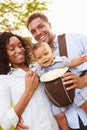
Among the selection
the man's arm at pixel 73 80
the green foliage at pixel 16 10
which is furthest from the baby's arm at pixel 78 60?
the green foliage at pixel 16 10

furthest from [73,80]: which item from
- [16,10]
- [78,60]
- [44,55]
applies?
[16,10]

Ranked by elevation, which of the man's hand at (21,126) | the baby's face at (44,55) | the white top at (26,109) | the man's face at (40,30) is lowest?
the man's hand at (21,126)

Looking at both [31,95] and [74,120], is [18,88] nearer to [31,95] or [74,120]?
[31,95]

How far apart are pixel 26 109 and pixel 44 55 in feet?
2.04

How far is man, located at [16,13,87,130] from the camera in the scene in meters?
4.08

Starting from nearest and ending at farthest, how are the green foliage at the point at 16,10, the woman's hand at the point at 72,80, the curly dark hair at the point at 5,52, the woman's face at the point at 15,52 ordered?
the woman's hand at the point at 72,80 → the woman's face at the point at 15,52 → the curly dark hair at the point at 5,52 → the green foliage at the point at 16,10

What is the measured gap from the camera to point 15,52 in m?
4.37

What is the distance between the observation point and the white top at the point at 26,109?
410 centimetres

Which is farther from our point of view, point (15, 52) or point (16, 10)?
point (16, 10)

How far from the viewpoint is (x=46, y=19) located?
4.89 m

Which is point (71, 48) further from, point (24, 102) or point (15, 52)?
point (24, 102)

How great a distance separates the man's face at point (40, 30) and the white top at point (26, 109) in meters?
0.73

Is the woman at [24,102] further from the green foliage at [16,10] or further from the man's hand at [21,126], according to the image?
the green foliage at [16,10]

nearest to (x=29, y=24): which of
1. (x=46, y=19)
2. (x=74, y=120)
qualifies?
(x=46, y=19)
